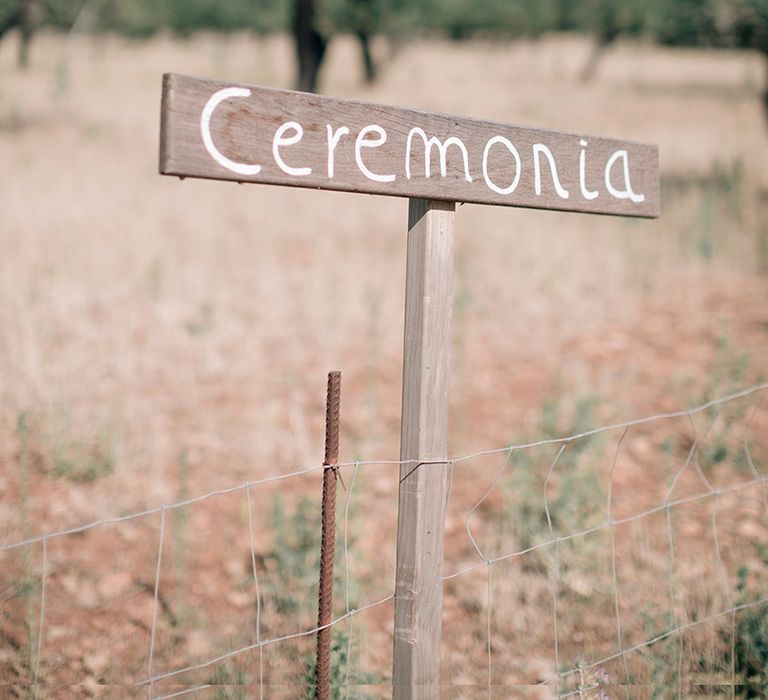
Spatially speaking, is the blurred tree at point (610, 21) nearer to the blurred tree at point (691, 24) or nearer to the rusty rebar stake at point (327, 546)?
the blurred tree at point (691, 24)

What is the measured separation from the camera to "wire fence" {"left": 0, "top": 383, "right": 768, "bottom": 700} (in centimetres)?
283

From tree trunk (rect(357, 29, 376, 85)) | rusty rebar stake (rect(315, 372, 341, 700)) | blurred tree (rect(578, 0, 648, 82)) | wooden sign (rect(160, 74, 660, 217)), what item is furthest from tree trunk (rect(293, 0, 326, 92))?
blurred tree (rect(578, 0, 648, 82))

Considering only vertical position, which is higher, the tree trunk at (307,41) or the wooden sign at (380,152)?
the tree trunk at (307,41)

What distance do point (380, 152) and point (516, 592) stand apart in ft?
7.23

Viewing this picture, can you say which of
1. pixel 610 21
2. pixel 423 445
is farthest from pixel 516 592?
pixel 610 21

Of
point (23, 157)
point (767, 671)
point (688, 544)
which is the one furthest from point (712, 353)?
point (23, 157)

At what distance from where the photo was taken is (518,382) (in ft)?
18.4

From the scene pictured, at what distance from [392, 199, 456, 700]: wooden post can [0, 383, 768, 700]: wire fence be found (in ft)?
0.54

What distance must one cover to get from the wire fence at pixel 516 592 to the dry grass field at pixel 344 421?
16 mm

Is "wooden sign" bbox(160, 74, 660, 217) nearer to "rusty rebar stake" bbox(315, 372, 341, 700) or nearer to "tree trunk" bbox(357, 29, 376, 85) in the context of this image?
"rusty rebar stake" bbox(315, 372, 341, 700)

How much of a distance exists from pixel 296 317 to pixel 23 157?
17.3ft

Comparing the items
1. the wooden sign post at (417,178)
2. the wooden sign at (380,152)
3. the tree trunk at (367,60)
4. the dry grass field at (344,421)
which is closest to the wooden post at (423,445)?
the wooden sign post at (417,178)

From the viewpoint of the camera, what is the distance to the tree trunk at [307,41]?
14594 mm

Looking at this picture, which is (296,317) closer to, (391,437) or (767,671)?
(391,437)
